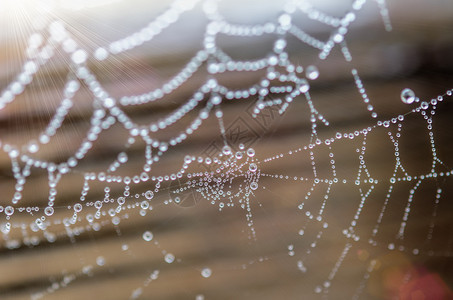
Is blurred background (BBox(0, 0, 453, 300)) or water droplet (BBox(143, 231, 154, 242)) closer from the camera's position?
blurred background (BBox(0, 0, 453, 300))

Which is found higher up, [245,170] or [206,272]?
[245,170]

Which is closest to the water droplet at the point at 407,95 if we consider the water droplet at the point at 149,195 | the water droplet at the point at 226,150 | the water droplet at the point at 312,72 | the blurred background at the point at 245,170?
the blurred background at the point at 245,170

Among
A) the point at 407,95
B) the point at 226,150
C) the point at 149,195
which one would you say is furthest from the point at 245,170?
the point at 407,95

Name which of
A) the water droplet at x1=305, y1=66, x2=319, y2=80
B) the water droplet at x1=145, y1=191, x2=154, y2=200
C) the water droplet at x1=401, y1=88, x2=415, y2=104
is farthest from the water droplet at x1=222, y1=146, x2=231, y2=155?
the water droplet at x1=401, y1=88, x2=415, y2=104

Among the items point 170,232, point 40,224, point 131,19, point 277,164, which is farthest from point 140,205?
point 131,19

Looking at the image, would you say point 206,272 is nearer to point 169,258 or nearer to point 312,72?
point 169,258

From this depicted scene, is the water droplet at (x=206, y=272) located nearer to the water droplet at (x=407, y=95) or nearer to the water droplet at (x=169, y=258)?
the water droplet at (x=169, y=258)

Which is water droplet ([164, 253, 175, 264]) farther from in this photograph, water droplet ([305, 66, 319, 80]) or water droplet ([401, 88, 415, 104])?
water droplet ([401, 88, 415, 104])
